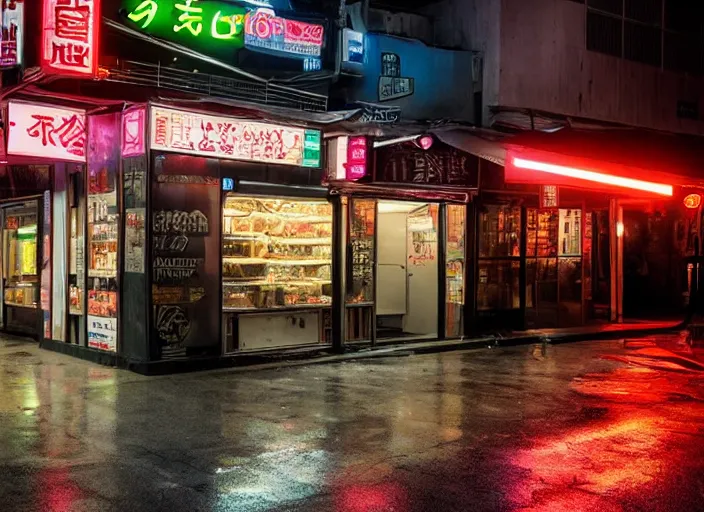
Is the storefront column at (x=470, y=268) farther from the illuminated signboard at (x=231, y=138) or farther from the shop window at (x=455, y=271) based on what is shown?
the illuminated signboard at (x=231, y=138)

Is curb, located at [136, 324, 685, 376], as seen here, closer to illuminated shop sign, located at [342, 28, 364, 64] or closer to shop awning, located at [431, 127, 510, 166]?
shop awning, located at [431, 127, 510, 166]

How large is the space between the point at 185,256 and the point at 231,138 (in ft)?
6.39

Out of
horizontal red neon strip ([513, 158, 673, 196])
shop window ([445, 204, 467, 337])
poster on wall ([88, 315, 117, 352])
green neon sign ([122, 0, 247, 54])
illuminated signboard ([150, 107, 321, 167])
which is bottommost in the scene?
poster on wall ([88, 315, 117, 352])

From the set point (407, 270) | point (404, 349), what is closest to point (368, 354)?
point (404, 349)

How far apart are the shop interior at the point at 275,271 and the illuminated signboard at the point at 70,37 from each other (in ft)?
10.7

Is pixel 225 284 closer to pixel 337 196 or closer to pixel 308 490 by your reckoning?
pixel 337 196

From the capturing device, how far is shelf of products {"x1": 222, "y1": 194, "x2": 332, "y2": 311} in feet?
42.1

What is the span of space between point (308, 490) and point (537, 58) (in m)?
13.2

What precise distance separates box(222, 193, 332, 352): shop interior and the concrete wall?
538cm

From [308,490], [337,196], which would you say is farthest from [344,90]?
[308,490]

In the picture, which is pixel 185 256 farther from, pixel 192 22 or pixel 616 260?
pixel 616 260

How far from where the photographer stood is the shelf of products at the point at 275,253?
12828mm

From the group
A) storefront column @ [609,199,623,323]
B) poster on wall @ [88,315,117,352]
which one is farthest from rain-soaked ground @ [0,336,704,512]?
storefront column @ [609,199,623,323]

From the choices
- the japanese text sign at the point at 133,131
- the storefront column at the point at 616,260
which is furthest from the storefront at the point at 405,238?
the storefront column at the point at 616,260
